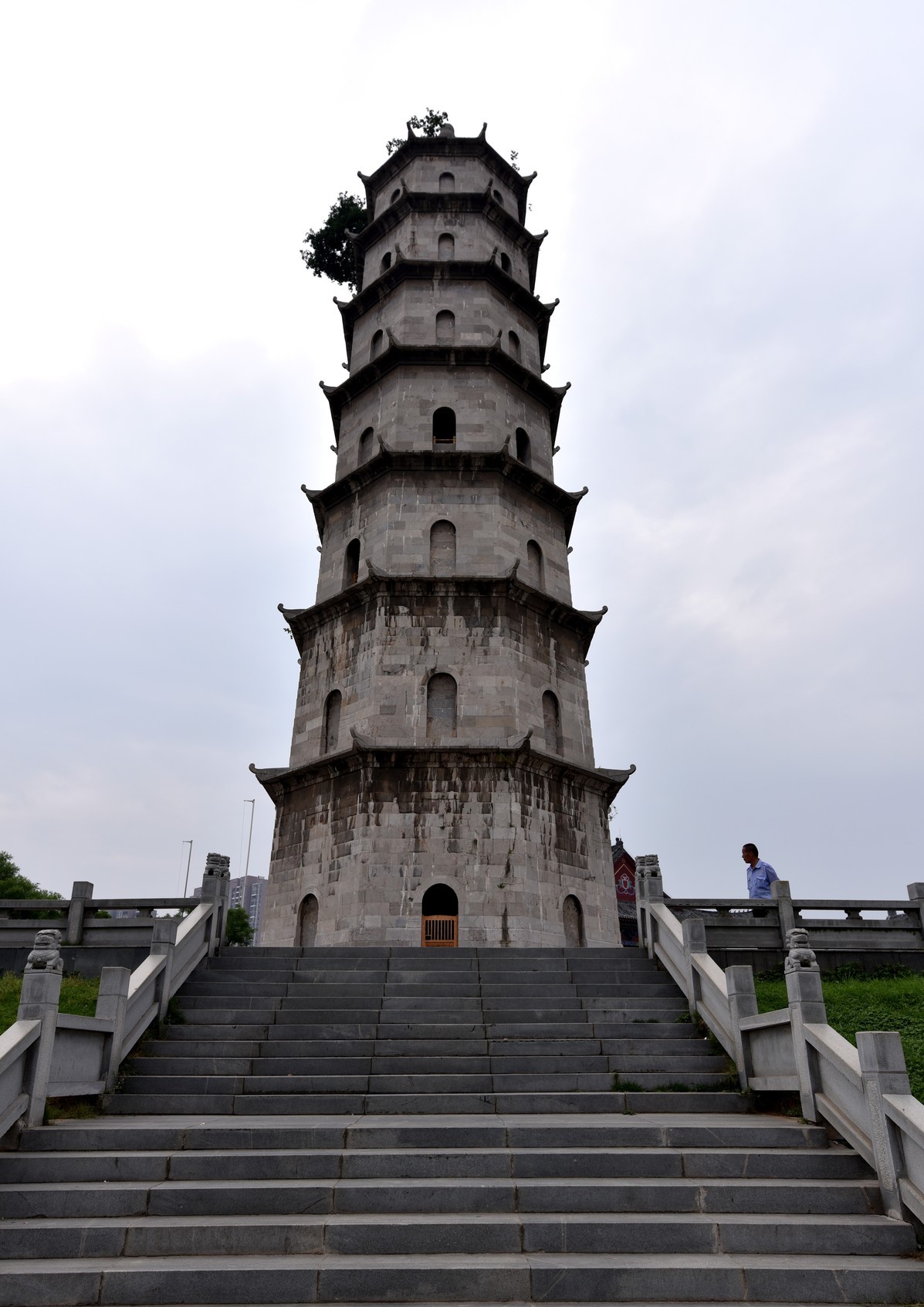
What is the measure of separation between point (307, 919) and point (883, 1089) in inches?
561

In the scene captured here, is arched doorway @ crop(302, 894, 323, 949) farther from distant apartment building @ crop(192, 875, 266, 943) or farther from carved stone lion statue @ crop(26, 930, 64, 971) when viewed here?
distant apartment building @ crop(192, 875, 266, 943)

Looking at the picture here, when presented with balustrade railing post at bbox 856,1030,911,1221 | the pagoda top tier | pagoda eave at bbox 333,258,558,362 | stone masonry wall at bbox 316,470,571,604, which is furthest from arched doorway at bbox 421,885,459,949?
the pagoda top tier

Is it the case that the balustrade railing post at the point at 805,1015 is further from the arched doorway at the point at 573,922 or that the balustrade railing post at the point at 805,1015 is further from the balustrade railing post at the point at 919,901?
the arched doorway at the point at 573,922

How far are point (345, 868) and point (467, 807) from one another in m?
2.95

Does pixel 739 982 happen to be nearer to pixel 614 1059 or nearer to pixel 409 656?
pixel 614 1059

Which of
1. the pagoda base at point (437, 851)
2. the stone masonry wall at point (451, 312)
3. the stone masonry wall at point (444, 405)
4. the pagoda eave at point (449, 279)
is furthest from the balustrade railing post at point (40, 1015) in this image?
the pagoda eave at point (449, 279)

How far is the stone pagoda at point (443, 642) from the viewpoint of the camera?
18688mm

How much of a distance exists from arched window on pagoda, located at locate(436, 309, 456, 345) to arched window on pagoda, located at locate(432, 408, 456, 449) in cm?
242

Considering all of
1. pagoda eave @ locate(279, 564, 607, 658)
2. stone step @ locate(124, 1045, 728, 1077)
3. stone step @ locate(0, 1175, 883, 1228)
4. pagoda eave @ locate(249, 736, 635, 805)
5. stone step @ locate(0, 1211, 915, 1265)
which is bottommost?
stone step @ locate(0, 1211, 915, 1265)

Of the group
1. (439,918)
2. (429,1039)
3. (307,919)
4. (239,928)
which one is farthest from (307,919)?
(239,928)

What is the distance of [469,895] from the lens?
18.3 metres

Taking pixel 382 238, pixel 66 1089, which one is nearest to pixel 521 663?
pixel 66 1089

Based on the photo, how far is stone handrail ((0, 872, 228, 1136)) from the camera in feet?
26.8

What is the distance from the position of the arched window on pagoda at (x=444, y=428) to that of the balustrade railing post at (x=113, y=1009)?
→ 55.4ft
